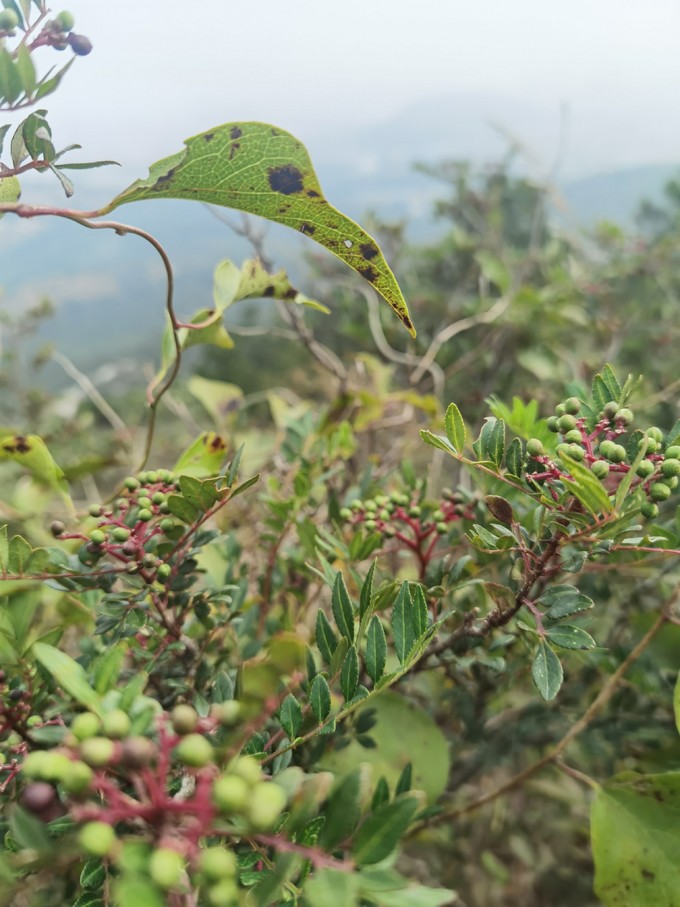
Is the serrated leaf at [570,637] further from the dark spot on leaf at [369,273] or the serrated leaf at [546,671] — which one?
the dark spot on leaf at [369,273]

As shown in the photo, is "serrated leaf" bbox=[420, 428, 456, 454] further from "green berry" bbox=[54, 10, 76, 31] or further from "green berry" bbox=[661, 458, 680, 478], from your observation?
"green berry" bbox=[54, 10, 76, 31]

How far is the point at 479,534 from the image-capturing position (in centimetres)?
39

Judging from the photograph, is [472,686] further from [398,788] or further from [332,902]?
[332,902]

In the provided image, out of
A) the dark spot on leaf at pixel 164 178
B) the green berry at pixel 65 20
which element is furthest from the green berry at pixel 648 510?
the green berry at pixel 65 20

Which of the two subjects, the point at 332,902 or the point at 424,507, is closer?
the point at 332,902

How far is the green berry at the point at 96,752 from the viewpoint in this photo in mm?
201

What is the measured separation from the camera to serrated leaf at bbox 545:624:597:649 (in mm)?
360

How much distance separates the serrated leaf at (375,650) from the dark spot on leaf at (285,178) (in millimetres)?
280

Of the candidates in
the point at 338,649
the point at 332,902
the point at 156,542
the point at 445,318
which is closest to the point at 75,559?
the point at 156,542

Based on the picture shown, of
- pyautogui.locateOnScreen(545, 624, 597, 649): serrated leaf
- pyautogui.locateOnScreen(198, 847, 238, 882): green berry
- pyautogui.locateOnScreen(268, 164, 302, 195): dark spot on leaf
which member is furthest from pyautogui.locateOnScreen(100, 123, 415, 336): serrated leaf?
pyautogui.locateOnScreen(198, 847, 238, 882): green berry

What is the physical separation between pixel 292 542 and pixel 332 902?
0.57 m

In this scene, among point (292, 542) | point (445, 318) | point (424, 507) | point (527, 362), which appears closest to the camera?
point (424, 507)

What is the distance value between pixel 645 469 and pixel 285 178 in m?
0.29

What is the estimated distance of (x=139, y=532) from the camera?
43 centimetres
